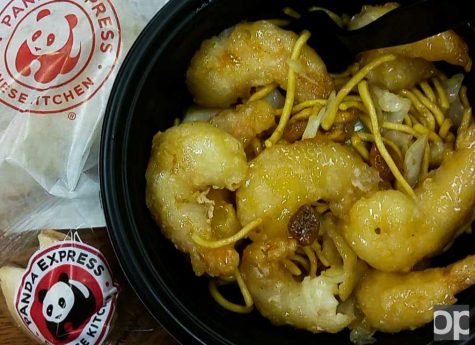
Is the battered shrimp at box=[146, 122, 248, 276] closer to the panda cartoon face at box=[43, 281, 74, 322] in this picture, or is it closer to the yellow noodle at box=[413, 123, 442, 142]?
the panda cartoon face at box=[43, 281, 74, 322]

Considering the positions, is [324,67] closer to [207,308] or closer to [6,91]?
[207,308]

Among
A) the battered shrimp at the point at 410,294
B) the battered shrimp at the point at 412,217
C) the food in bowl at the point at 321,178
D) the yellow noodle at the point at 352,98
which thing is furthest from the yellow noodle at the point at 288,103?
the battered shrimp at the point at 410,294

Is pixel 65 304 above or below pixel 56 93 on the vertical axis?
below

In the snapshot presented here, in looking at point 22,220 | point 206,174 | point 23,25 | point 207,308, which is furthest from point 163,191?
point 23,25

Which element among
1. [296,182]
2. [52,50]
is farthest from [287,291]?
[52,50]

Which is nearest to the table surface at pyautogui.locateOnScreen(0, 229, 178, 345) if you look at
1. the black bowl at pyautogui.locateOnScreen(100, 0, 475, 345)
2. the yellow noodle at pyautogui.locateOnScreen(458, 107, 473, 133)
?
the black bowl at pyautogui.locateOnScreen(100, 0, 475, 345)

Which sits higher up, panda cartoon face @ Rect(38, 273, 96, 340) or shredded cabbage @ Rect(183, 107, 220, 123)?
shredded cabbage @ Rect(183, 107, 220, 123)

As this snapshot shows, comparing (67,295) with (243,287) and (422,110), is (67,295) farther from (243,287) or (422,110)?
(422,110)
